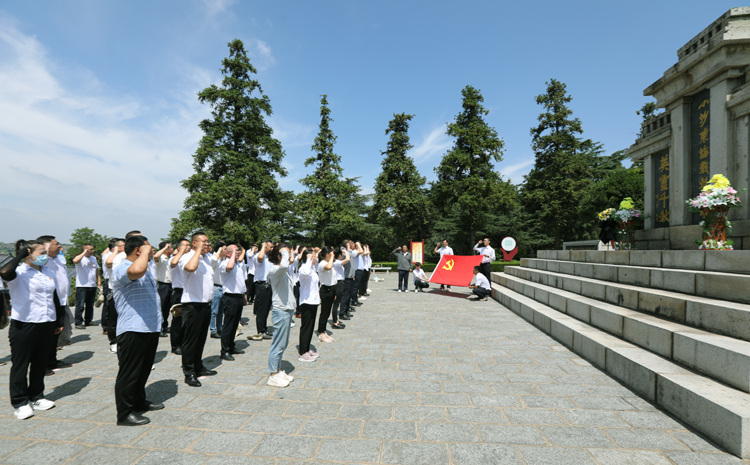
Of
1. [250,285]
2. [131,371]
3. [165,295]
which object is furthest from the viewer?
[250,285]

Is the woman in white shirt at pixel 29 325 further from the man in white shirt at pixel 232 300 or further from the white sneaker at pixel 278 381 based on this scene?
the white sneaker at pixel 278 381

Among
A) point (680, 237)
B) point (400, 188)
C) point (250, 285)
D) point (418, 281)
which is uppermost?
point (400, 188)

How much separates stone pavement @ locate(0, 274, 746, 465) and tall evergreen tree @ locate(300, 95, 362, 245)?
2142 cm

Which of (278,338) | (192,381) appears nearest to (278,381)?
(278,338)

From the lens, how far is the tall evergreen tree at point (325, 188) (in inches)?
1067

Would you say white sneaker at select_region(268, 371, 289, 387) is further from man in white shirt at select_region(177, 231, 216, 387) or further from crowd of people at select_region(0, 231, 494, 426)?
man in white shirt at select_region(177, 231, 216, 387)

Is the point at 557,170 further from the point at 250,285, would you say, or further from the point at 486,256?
the point at 250,285

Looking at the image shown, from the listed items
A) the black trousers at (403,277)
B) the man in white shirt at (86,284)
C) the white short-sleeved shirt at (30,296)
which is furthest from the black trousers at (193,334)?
the black trousers at (403,277)

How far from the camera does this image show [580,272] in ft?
28.1

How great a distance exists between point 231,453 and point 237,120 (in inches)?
1001

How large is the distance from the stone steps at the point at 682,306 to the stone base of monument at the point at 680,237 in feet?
7.64

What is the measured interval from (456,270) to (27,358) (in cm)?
1220

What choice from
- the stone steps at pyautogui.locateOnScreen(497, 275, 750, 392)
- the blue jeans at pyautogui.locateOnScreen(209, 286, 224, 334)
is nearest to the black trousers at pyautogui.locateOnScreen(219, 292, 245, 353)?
the blue jeans at pyautogui.locateOnScreen(209, 286, 224, 334)

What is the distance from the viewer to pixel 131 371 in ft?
11.6
